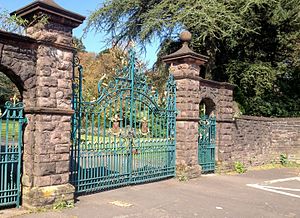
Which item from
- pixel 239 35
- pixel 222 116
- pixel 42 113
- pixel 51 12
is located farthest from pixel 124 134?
pixel 239 35

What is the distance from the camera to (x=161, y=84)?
683 inches

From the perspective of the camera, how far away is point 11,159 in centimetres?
591

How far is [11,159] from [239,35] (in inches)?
518

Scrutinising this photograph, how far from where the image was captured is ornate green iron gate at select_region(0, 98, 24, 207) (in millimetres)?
5781

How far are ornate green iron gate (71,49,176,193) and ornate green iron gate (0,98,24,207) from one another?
121 cm

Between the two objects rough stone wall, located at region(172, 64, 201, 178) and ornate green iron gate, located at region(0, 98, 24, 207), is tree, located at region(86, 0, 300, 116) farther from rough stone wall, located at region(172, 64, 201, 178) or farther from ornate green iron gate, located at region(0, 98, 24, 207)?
ornate green iron gate, located at region(0, 98, 24, 207)

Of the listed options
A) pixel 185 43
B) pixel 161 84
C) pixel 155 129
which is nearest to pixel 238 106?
pixel 161 84

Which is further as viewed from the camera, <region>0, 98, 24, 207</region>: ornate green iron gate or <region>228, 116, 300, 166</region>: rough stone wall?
<region>228, 116, 300, 166</region>: rough stone wall

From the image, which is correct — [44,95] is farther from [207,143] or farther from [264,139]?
[264,139]

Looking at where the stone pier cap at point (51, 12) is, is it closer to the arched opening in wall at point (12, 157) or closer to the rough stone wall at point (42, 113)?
the rough stone wall at point (42, 113)

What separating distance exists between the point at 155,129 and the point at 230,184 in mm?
2535

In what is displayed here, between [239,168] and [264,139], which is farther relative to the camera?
[264,139]

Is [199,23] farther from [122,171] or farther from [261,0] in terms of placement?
[122,171]

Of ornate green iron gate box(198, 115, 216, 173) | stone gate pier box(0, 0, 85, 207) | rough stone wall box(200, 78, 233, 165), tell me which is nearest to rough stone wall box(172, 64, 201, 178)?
ornate green iron gate box(198, 115, 216, 173)
